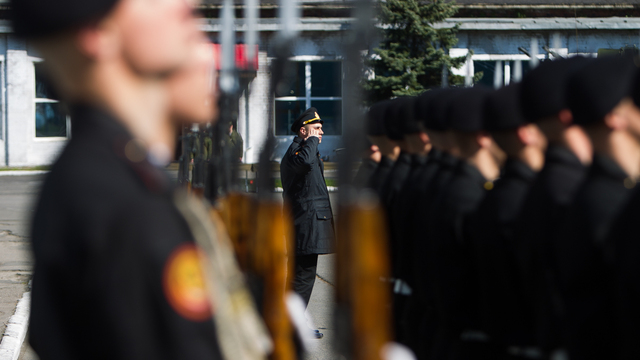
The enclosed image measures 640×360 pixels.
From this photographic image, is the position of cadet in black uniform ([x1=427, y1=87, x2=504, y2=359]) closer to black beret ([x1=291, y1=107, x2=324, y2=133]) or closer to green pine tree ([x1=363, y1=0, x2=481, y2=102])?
black beret ([x1=291, y1=107, x2=324, y2=133])

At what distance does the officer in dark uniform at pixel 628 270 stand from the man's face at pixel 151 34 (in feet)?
3.82

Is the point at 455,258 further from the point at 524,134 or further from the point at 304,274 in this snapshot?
the point at 304,274

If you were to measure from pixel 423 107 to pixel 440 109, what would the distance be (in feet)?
0.82

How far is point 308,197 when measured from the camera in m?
5.63

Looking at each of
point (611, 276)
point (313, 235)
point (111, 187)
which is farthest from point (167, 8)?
point (313, 235)

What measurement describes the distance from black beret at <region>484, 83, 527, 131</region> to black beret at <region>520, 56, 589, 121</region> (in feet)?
0.36

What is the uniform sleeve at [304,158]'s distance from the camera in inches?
219

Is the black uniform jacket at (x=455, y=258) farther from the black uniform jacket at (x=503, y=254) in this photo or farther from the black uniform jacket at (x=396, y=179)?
the black uniform jacket at (x=396, y=179)

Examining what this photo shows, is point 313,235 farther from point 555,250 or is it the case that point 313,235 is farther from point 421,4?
point 421,4

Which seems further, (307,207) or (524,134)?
(307,207)

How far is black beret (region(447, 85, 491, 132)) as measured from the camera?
110 inches

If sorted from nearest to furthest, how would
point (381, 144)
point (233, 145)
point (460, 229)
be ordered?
point (460, 229)
point (233, 145)
point (381, 144)

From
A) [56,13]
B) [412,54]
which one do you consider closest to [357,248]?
[56,13]

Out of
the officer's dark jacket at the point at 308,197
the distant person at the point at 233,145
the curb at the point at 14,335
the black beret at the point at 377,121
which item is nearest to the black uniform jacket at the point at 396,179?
the black beret at the point at 377,121
